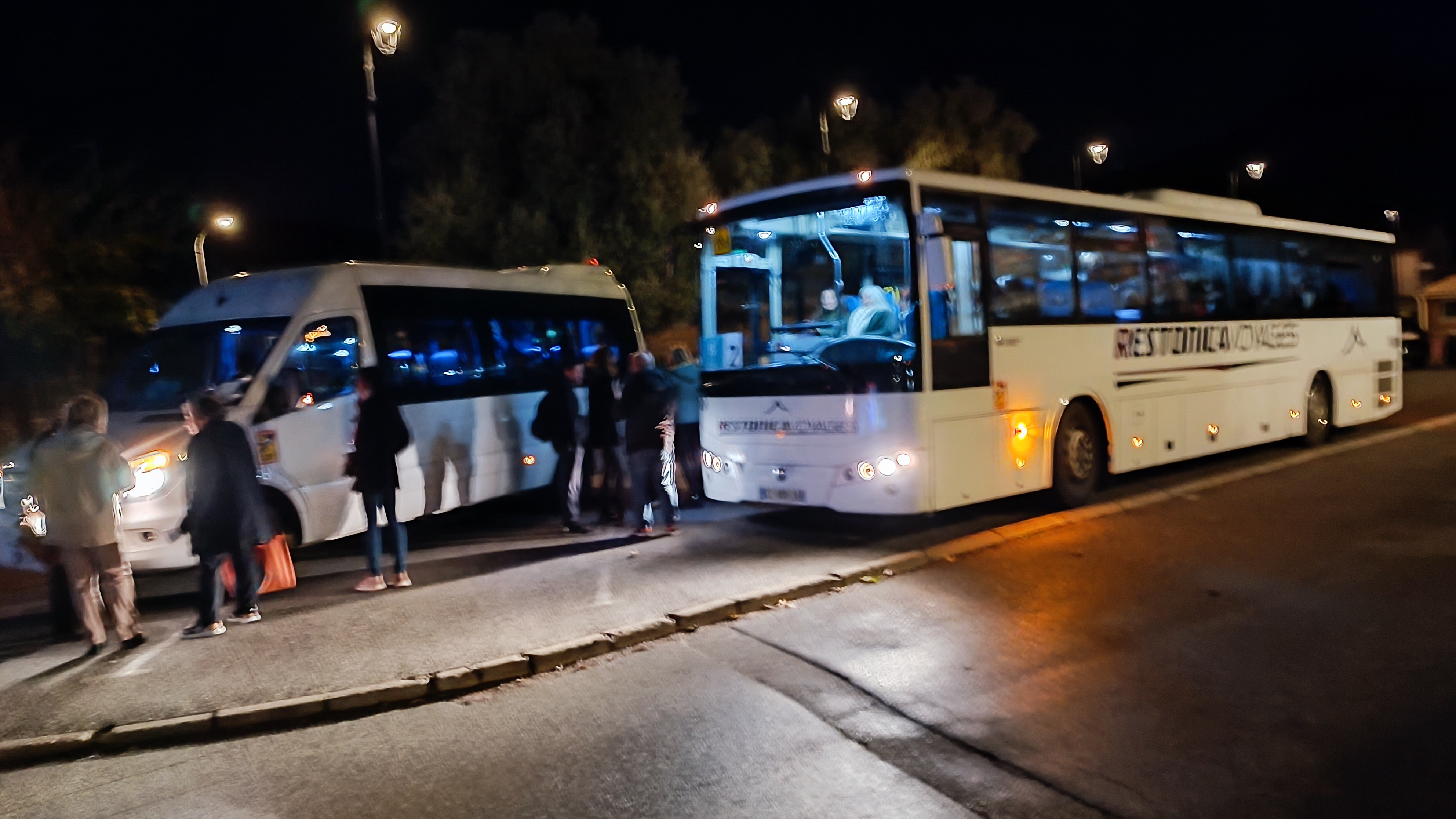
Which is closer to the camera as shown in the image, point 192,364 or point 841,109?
point 192,364

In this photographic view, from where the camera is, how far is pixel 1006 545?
31.7ft

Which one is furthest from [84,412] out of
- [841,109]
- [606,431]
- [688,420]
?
[841,109]

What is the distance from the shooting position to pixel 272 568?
317 inches

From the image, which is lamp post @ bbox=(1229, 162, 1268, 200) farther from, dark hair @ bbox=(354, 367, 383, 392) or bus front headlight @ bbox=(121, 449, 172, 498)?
bus front headlight @ bbox=(121, 449, 172, 498)

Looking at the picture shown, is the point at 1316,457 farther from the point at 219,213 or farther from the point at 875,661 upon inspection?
the point at 219,213

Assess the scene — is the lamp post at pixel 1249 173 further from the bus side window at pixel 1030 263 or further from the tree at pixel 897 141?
the bus side window at pixel 1030 263

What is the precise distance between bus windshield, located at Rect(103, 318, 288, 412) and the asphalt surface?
225cm

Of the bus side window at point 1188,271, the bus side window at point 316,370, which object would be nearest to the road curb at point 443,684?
the bus side window at point 316,370

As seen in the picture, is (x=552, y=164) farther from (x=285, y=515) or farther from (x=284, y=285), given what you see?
(x=285, y=515)

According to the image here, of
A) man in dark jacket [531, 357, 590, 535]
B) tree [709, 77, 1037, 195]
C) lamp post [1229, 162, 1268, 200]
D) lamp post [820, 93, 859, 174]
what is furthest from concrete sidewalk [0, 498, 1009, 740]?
lamp post [1229, 162, 1268, 200]

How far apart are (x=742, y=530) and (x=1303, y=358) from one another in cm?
912

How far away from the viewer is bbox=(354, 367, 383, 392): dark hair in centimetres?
822

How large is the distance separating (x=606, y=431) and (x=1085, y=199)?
18.5 ft

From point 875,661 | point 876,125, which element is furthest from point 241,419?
point 876,125
